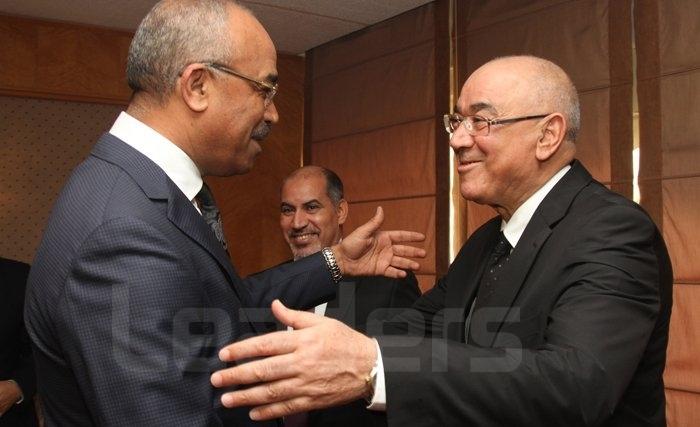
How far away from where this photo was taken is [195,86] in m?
1.48

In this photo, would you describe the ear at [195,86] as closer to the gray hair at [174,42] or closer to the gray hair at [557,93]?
the gray hair at [174,42]

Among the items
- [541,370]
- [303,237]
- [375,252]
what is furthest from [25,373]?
[541,370]

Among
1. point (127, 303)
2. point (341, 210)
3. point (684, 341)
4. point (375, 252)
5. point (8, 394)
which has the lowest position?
point (8, 394)

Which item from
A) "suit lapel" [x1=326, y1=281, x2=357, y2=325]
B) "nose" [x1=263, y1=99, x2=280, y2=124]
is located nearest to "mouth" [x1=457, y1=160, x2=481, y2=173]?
"nose" [x1=263, y1=99, x2=280, y2=124]

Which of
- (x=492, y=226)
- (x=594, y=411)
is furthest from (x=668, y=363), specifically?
(x=594, y=411)

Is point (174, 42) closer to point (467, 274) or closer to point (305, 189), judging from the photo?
point (467, 274)

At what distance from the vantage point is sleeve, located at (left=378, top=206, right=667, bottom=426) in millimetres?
1291

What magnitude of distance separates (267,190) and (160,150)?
4.08m

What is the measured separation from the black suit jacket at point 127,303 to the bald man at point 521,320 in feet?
0.31

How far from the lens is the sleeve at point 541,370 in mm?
1291

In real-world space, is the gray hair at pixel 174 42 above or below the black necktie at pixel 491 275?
above

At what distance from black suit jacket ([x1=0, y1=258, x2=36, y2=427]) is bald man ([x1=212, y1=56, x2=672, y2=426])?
2062 millimetres

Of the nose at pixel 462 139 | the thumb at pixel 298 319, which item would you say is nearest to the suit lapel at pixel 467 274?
the nose at pixel 462 139

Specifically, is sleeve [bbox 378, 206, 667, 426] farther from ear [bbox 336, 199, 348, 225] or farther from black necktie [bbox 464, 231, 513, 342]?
ear [bbox 336, 199, 348, 225]
